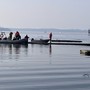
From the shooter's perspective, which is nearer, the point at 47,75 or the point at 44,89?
the point at 44,89

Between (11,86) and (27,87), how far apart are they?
580 millimetres

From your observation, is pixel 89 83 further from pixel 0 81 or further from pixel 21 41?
pixel 21 41

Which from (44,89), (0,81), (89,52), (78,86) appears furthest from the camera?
(89,52)

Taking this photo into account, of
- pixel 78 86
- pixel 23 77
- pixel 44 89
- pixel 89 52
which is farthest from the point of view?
pixel 89 52

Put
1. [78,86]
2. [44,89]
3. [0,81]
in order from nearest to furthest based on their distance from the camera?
[44,89] < [78,86] < [0,81]

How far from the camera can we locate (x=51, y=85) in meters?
11.8

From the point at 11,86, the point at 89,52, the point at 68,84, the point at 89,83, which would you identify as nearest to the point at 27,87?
the point at 11,86

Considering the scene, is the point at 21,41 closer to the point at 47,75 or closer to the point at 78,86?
the point at 47,75

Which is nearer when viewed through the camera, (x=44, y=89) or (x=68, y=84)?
(x=44, y=89)

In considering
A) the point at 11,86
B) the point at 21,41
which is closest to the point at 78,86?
the point at 11,86

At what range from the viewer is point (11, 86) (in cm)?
1150

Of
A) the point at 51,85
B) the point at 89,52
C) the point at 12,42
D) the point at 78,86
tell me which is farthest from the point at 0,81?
the point at 12,42

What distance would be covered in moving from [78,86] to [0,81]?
9.70 feet

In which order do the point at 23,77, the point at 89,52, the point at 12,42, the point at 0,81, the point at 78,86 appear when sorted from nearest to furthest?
the point at 78,86
the point at 0,81
the point at 23,77
the point at 89,52
the point at 12,42
